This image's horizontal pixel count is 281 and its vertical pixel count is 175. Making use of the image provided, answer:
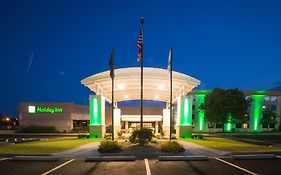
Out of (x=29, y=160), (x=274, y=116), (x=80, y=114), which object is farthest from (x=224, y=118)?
(x=29, y=160)

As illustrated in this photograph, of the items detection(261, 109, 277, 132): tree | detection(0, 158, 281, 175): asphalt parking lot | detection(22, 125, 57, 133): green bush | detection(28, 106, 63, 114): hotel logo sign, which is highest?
detection(28, 106, 63, 114): hotel logo sign

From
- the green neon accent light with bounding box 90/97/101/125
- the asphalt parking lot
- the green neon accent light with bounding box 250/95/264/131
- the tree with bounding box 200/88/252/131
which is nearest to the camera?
the asphalt parking lot

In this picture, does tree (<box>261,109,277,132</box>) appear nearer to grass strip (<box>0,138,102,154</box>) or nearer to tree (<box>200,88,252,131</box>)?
tree (<box>200,88,252,131</box>)

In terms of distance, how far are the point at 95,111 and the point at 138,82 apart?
620 centimetres

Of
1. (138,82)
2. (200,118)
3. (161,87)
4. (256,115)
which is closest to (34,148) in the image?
(138,82)

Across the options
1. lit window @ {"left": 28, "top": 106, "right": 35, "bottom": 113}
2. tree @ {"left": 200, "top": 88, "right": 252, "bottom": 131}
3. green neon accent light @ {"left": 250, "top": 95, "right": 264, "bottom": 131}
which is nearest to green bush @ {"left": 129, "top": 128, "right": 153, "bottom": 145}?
lit window @ {"left": 28, "top": 106, "right": 35, "bottom": 113}

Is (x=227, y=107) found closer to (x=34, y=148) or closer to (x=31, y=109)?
(x=31, y=109)

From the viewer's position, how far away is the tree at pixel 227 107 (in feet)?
212

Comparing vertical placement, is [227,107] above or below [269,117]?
above

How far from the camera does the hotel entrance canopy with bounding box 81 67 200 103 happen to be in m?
31.6

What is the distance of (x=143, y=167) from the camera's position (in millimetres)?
14555

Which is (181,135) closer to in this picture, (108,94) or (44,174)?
(108,94)

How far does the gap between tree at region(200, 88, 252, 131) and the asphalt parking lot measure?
48.9 meters

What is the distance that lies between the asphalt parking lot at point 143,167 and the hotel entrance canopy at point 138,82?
50.4 ft
